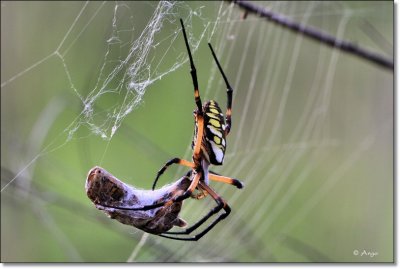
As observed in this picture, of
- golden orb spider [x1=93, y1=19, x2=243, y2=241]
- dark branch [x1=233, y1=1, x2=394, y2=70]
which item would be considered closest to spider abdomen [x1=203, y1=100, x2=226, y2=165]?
golden orb spider [x1=93, y1=19, x2=243, y2=241]

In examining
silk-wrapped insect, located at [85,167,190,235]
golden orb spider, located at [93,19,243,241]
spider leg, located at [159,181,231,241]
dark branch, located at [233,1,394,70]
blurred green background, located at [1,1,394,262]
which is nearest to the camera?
silk-wrapped insect, located at [85,167,190,235]

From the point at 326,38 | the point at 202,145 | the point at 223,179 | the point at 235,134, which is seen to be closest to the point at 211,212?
the point at 223,179

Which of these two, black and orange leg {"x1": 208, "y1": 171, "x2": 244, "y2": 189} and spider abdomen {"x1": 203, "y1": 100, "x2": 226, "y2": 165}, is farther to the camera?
black and orange leg {"x1": 208, "y1": 171, "x2": 244, "y2": 189}

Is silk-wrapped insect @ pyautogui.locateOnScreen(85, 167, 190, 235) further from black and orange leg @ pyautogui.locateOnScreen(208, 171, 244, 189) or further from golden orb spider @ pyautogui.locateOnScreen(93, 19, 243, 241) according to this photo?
black and orange leg @ pyautogui.locateOnScreen(208, 171, 244, 189)

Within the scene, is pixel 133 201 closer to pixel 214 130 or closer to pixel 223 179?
pixel 214 130

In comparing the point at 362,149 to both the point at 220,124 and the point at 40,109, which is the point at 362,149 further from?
the point at 220,124

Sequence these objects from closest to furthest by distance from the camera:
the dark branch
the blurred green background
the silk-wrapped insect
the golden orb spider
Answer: the silk-wrapped insect, the golden orb spider, the dark branch, the blurred green background

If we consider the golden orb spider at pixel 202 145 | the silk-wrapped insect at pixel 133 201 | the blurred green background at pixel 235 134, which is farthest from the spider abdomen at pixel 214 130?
the blurred green background at pixel 235 134
